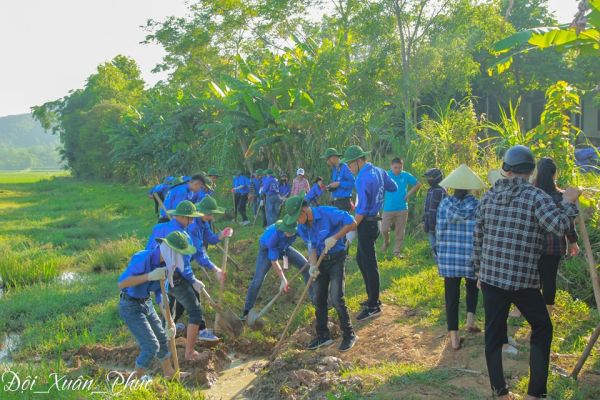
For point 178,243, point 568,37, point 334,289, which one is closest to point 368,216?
point 334,289

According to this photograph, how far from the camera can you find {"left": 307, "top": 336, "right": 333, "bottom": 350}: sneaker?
6.02m

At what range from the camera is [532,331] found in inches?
157

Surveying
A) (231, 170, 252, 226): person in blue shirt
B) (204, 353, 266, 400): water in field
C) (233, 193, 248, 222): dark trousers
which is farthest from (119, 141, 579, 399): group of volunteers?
(233, 193, 248, 222): dark trousers

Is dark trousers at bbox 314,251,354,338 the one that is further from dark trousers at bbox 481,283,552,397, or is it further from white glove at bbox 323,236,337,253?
dark trousers at bbox 481,283,552,397

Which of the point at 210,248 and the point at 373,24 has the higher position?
the point at 373,24

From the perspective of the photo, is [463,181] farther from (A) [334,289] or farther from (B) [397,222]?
(B) [397,222]

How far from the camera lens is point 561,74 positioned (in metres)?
22.2

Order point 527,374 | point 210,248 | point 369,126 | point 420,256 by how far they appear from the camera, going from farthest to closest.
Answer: point 369,126 < point 210,248 < point 420,256 < point 527,374

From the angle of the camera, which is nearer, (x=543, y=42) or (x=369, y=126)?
(x=543, y=42)

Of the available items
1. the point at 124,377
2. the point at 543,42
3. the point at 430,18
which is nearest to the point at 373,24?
the point at 430,18

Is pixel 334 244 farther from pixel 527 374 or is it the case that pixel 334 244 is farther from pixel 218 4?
pixel 218 4

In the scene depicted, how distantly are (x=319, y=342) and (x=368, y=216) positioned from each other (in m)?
1.45

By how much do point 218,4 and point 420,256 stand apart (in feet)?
52.8

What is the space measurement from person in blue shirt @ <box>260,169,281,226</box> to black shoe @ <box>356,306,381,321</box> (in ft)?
19.8
